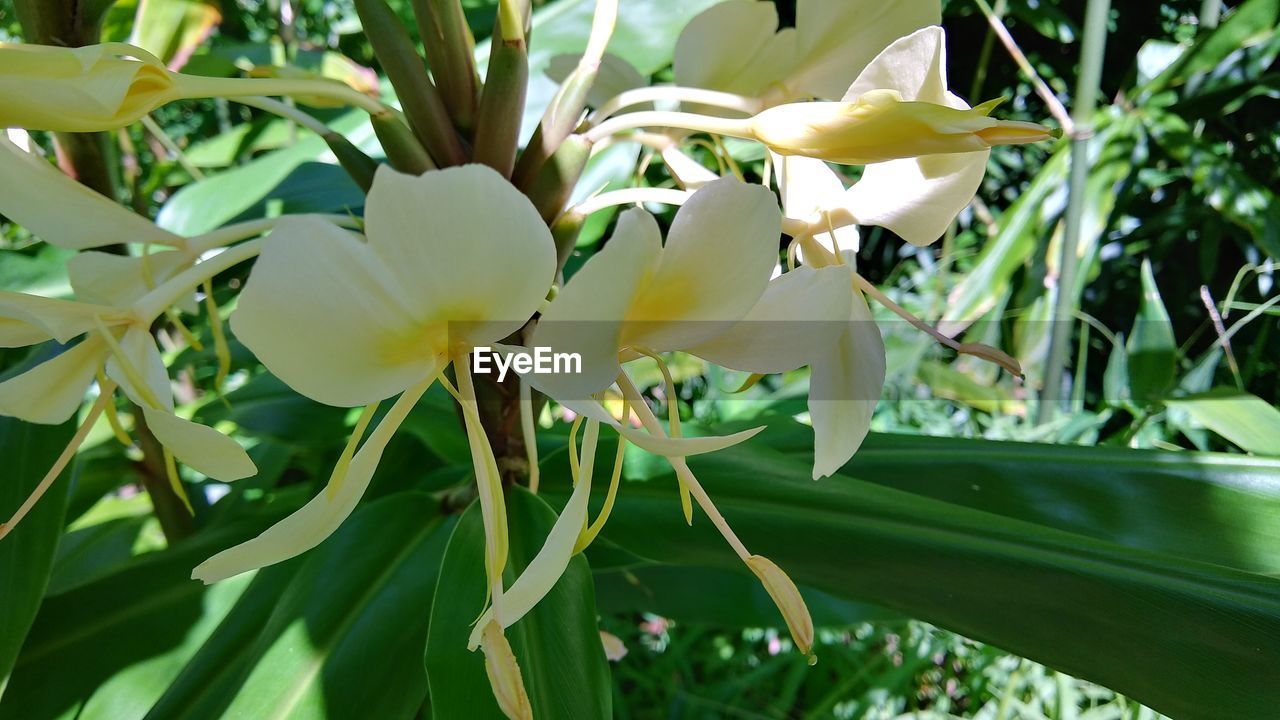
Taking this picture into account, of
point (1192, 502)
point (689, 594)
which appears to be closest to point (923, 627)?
point (689, 594)

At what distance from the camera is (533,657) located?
1.37ft

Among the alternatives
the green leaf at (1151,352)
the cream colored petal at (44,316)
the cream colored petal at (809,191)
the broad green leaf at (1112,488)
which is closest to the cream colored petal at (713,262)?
the cream colored petal at (809,191)

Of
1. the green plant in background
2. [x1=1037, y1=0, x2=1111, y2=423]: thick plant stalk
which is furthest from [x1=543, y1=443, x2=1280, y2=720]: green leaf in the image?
[x1=1037, y1=0, x2=1111, y2=423]: thick plant stalk

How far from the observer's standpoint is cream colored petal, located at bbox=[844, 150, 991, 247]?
330 mm

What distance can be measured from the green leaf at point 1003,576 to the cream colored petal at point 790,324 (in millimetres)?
217

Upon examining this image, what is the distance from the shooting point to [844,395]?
336 mm

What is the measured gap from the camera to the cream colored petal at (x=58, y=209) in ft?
1.02

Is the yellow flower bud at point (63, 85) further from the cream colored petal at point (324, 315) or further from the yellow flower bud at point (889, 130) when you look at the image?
the yellow flower bud at point (889, 130)

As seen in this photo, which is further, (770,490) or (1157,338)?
(1157,338)

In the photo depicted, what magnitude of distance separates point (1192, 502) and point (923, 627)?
Answer: 64 cm

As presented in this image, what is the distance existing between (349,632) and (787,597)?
30 centimetres

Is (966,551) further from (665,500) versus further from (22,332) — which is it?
(22,332)

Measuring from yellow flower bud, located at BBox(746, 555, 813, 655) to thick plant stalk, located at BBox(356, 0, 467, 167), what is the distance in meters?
0.25

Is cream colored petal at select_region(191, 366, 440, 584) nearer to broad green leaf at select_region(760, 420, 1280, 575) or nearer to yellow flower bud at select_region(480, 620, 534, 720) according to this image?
yellow flower bud at select_region(480, 620, 534, 720)
